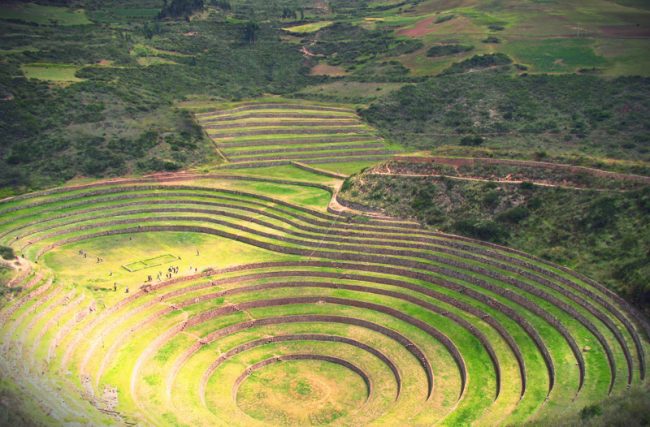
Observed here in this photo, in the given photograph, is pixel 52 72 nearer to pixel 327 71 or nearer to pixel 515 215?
pixel 327 71

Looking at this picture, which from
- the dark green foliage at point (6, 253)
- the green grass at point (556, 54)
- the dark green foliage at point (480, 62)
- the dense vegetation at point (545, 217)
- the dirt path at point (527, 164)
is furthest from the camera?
the dark green foliage at point (480, 62)

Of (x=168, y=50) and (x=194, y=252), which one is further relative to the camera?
(x=168, y=50)

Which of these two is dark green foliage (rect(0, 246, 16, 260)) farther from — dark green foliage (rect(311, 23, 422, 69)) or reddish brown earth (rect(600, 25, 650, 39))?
reddish brown earth (rect(600, 25, 650, 39))

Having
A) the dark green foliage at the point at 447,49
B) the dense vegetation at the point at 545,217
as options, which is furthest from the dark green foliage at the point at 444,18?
the dense vegetation at the point at 545,217

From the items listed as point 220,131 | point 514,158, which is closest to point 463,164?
point 514,158

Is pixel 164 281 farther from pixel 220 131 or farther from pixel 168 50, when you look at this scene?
pixel 168 50

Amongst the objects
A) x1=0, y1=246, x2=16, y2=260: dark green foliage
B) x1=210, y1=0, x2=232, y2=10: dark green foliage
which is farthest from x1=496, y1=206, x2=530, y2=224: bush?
x1=210, y1=0, x2=232, y2=10: dark green foliage

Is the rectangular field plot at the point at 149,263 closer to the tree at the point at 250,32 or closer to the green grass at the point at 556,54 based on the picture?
the green grass at the point at 556,54
